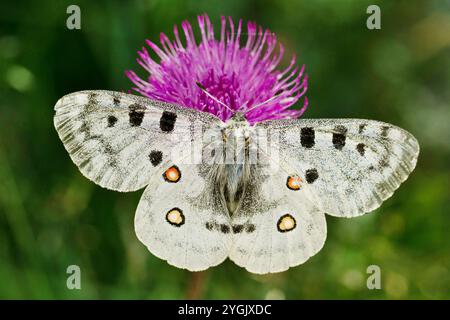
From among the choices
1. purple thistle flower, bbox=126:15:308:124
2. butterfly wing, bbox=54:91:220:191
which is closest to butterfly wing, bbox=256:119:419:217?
purple thistle flower, bbox=126:15:308:124

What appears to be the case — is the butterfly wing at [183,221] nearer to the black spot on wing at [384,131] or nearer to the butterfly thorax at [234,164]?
the butterfly thorax at [234,164]

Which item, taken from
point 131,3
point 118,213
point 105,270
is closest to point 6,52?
point 131,3

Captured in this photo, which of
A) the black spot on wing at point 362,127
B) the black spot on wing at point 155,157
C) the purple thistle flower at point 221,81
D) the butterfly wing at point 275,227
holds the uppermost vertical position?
the purple thistle flower at point 221,81

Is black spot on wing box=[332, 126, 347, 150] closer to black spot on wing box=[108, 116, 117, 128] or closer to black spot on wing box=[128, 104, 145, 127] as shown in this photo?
black spot on wing box=[128, 104, 145, 127]

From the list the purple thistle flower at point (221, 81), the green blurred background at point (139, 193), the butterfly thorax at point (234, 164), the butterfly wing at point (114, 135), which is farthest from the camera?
the green blurred background at point (139, 193)

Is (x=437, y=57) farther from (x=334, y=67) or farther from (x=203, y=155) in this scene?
(x=203, y=155)

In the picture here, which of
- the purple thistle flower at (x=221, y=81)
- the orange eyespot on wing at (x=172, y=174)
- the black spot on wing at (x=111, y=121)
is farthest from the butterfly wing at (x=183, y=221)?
the purple thistle flower at (x=221, y=81)

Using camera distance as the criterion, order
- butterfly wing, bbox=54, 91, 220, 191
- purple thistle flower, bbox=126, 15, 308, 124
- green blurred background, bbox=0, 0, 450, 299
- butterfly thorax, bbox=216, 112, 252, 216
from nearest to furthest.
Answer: butterfly wing, bbox=54, 91, 220, 191, butterfly thorax, bbox=216, 112, 252, 216, purple thistle flower, bbox=126, 15, 308, 124, green blurred background, bbox=0, 0, 450, 299
